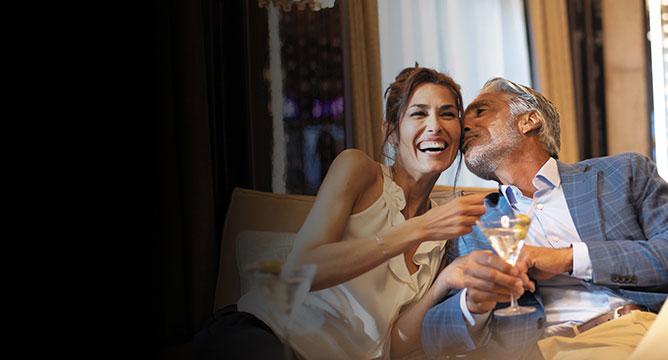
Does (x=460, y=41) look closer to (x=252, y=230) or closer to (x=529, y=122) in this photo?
(x=529, y=122)

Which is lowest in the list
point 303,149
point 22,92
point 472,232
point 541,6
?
point 472,232

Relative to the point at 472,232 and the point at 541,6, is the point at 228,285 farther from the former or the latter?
the point at 541,6

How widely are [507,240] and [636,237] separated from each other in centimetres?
42

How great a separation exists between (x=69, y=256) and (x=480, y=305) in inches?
39.2

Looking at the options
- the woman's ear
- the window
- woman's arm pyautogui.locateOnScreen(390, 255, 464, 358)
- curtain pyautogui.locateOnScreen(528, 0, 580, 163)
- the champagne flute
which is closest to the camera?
the champagne flute

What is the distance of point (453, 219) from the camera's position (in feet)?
4.43

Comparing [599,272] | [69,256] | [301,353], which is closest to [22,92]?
[69,256]

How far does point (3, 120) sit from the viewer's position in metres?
1.26

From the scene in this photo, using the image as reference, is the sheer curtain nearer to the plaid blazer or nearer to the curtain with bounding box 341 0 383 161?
the curtain with bounding box 341 0 383 161

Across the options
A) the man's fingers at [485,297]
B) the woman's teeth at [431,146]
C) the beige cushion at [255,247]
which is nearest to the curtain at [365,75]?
the woman's teeth at [431,146]

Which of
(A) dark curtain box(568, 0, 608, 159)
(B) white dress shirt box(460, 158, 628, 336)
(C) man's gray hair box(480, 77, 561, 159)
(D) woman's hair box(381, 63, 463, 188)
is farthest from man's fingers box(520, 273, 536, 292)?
(A) dark curtain box(568, 0, 608, 159)

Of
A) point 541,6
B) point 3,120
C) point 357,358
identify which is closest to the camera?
point 3,120

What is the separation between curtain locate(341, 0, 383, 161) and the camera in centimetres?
152

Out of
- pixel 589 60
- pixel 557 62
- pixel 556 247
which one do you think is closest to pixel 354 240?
pixel 556 247
